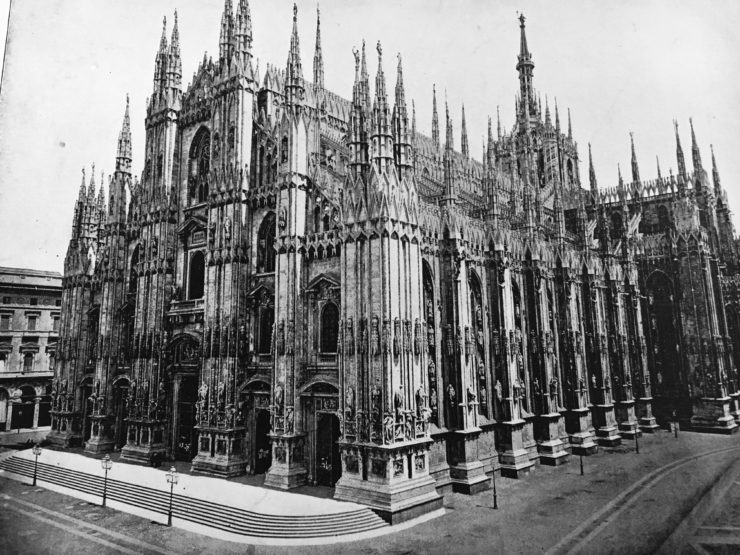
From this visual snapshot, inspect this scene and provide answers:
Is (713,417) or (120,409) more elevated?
(120,409)

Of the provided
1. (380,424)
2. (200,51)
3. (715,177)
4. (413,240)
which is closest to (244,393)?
(380,424)

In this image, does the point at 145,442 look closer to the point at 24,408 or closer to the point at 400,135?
the point at 24,408

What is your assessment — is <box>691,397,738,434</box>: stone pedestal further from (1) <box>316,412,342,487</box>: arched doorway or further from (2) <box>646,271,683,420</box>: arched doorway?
(1) <box>316,412,342,487</box>: arched doorway

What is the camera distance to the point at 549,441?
112ft

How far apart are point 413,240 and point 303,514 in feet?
44.4

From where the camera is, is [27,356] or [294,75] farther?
[27,356]

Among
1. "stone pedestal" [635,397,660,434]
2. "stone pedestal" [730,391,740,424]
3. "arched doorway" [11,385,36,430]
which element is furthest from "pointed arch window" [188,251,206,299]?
"stone pedestal" [730,391,740,424]

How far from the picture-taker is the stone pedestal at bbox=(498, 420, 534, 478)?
30.5 metres

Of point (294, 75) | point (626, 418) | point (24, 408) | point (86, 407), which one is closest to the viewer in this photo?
point (294, 75)

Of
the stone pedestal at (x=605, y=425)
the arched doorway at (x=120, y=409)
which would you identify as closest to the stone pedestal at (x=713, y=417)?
the stone pedestal at (x=605, y=425)

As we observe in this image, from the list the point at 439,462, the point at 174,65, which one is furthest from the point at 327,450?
the point at 174,65

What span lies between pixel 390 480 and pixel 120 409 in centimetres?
2572

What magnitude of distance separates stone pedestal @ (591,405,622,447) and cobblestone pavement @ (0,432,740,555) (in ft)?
27.6

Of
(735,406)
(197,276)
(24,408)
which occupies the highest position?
(197,276)
